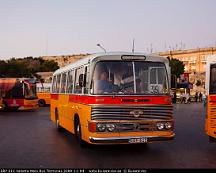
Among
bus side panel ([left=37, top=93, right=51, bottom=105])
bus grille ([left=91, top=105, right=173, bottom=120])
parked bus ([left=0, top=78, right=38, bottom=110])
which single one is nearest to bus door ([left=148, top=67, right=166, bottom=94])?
bus grille ([left=91, top=105, right=173, bottom=120])

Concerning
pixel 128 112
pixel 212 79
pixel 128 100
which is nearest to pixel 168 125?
pixel 128 112

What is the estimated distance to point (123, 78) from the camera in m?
9.99

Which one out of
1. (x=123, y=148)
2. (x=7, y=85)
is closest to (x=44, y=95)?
(x=7, y=85)

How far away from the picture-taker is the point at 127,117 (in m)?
9.81

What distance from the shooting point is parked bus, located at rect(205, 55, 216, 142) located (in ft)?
35.2

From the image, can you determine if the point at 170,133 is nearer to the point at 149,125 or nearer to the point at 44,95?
the point at 149,125

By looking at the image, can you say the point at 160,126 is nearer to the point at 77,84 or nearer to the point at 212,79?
Answer: the point at 212,79

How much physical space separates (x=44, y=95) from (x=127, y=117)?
31588 mm

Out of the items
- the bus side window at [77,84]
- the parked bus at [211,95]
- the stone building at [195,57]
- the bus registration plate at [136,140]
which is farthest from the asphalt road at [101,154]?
the stone building at [195,57]

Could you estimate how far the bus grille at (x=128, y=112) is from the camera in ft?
31.9

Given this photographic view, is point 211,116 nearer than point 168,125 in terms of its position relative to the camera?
No

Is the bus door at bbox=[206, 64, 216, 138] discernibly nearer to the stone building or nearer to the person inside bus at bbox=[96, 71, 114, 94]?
the person inside bus at bbox=[96, 71, 114, 94]

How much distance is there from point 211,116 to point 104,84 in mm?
3214

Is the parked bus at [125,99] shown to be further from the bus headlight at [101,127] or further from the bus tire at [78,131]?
the bus tire at [78,131]
